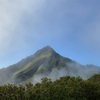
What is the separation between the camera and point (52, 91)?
45688 mm

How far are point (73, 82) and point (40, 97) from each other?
42.7 ft

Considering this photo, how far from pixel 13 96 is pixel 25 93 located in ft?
7.95

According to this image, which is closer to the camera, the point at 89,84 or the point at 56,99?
the point at 56,99

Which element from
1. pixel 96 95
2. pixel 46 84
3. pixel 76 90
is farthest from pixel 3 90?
pixel 96 95

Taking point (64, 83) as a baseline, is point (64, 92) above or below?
below

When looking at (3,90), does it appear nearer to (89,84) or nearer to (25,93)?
(25,93)

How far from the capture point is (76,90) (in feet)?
170

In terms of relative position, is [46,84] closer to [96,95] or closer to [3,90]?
[3,90]

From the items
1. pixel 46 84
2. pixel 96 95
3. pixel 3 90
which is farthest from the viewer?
pixel 96 95

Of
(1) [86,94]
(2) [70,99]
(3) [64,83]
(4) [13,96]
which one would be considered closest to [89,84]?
(1) [86,94]

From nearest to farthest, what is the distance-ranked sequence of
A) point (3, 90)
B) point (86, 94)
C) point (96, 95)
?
point (3, 90)
point (86, 94)
point (96, 95)

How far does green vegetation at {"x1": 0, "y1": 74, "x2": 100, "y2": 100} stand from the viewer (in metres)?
40.8

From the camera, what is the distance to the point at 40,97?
141ft

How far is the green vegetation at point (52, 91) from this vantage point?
40750mm
